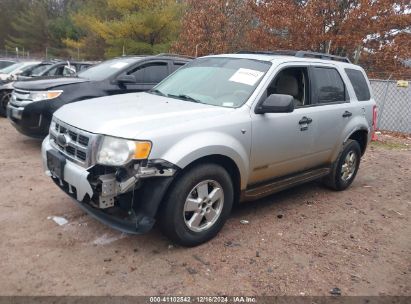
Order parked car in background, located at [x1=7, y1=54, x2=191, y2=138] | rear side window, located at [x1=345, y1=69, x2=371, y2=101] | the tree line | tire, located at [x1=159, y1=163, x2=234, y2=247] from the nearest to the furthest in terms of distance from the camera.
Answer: tire, located at [x1=159, y1=163, x2=234, y2=247], rear side window, located at [x1=345, y1=69, x2=371, y2=101], parked car in background, located at [x1=7, y1=54, x2=191, y2=138], the tree line

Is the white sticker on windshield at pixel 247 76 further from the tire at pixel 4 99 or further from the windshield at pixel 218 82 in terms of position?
the tire at pixel 4 99

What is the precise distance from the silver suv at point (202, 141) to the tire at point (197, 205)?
0.03 ft

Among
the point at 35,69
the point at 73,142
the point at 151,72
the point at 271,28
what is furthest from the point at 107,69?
the point at 271,28

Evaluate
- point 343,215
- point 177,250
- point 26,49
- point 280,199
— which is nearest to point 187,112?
point 177,250

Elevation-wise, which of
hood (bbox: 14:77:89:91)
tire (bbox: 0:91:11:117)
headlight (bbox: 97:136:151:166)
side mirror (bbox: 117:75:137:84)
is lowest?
tire (bbox: 0:91:11:117)

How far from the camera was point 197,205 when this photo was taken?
3.53 m

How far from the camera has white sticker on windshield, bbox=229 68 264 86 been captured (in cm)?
412

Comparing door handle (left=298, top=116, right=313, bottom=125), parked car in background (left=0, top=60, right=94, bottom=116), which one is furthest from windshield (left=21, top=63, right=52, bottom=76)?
door handle (left=298, top=116, right=313, bottom=125)

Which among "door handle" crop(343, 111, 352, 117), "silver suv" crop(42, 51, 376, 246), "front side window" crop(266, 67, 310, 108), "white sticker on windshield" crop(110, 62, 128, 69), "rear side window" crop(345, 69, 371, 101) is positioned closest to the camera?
"silver suv" crop(42, 51, 376, 246)

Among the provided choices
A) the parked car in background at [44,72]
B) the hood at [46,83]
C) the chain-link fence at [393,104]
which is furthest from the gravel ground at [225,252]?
the chain-link fence at [393,104]

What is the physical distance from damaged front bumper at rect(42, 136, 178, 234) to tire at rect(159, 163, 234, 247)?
15 cm

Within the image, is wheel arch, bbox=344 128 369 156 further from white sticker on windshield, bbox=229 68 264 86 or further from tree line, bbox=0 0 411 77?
tree line, bbox=0 0 411 77

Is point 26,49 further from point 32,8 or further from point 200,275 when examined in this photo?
point 200,275

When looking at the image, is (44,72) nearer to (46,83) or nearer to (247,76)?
(46,83)
